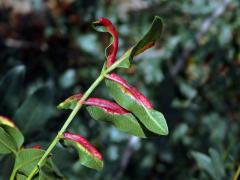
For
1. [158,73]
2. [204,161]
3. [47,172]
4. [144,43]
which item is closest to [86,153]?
[47,172]

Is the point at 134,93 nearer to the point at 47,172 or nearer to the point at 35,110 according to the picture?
the point at 47,172

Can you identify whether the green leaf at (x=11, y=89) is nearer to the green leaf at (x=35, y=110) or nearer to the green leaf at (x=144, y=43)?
the green leaf at (x=35, y=110)

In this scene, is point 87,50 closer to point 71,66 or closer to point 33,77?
point 71,66

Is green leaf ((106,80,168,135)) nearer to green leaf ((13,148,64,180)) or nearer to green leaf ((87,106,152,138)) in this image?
green leaf ((87,106,152,138))

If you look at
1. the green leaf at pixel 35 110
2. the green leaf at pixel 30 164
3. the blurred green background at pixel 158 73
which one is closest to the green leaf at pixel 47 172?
the green leaf at pixel 30 164

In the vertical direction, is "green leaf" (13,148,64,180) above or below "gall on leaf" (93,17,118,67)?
below

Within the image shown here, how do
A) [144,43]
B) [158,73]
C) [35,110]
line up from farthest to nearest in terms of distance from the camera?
[158,73]
[35,110]
[144,43]

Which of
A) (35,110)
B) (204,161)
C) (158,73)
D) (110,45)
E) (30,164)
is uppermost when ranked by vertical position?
(110,45)

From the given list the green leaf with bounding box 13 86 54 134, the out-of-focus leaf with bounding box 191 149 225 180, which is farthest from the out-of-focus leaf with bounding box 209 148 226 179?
the green leaf with bounding box 13 86 54 134
